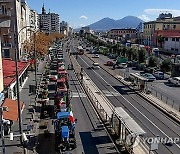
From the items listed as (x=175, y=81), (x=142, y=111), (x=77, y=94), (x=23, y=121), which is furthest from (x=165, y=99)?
(x=23, y=121)

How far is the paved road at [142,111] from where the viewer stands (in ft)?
84.2

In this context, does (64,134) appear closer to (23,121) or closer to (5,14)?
(23,121)

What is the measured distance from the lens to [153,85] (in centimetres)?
4775

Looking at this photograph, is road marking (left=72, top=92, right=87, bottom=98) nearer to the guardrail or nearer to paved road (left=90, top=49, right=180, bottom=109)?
the guardrail

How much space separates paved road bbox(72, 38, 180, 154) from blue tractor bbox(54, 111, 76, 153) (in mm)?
6942

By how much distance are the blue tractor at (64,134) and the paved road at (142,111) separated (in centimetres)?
694

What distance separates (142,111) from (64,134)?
45.2 ft

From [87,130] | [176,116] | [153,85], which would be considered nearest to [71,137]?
[87,130]

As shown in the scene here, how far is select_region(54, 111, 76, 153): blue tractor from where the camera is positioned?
845 inches

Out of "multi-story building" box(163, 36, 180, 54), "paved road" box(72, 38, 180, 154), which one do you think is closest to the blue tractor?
"paved road" box(72, 38, 180, 154)

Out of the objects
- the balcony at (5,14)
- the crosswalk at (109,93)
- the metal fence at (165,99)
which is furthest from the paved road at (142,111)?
the balcony at (5,14)

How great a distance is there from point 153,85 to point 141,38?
107 meters

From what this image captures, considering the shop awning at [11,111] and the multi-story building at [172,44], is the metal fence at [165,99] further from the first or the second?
the multi-story building at [172,44]

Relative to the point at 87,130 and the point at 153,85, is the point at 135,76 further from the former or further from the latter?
the point at 87,130
